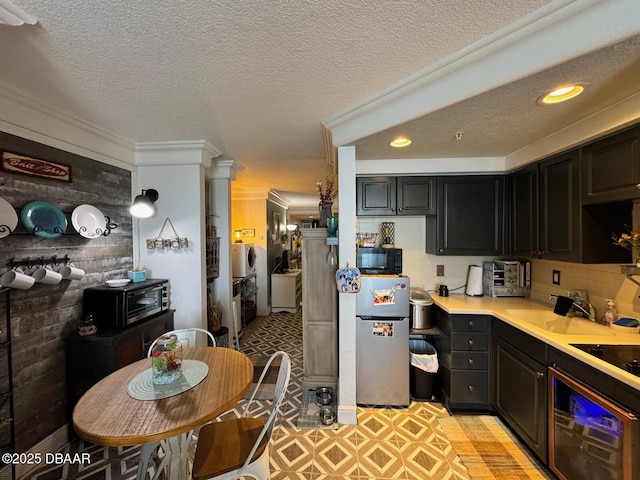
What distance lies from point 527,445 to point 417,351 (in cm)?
98

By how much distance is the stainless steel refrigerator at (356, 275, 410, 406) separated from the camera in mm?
2334

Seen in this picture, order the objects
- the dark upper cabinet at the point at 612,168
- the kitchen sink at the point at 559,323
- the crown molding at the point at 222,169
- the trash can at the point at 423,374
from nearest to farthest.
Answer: the dark upper cabinet at the point at 612,168 < the kitchen sink at the point at 559,323 < the trash can at the point at 423,374 < the crown molding at the point at 222,169

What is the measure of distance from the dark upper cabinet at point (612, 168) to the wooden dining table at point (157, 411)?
7.87 ft

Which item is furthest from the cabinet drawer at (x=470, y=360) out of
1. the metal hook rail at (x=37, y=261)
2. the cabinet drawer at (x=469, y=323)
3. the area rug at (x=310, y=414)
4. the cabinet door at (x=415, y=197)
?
the metal hook rail at (x=37, y=261)

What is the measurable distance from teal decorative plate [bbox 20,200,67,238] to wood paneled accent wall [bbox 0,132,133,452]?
0.24 feet

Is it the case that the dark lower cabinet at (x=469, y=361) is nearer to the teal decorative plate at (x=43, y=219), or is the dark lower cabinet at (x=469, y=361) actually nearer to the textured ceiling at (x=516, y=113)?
the textured ceiling at (x=516, y=113)

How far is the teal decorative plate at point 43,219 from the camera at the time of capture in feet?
5.82

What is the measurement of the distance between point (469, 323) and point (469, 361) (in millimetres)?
322

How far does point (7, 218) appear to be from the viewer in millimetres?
1641

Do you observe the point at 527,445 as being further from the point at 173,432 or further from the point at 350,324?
the point at 173,432

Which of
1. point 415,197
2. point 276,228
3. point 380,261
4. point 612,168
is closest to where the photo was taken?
point 612,168

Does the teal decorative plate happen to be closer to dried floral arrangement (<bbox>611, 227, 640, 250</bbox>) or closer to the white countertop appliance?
the white countertop appliance

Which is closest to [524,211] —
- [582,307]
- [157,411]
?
[582,307]

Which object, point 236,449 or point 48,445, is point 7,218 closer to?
point 48,445
